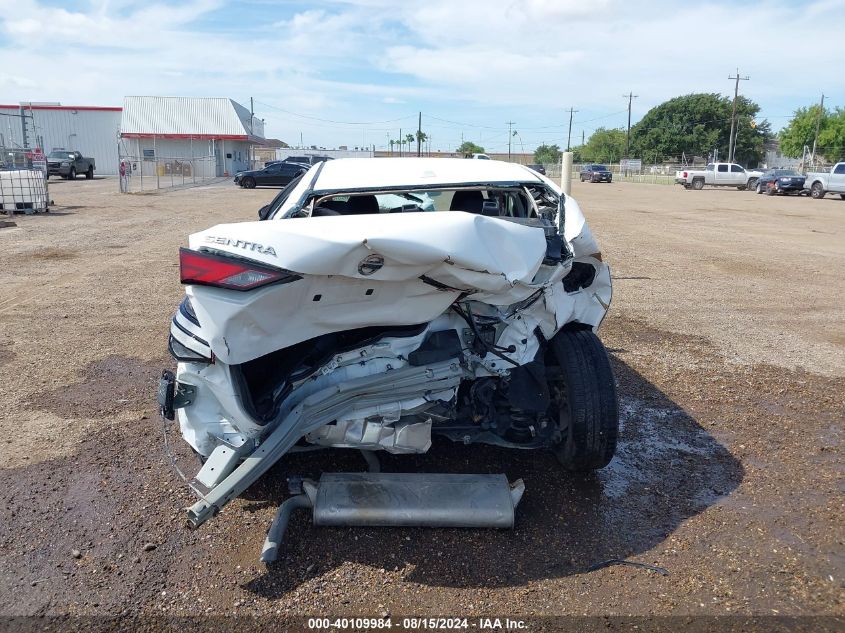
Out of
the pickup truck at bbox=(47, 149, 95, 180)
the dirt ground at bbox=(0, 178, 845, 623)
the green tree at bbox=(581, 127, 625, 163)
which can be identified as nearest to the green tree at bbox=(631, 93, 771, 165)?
the green tree at bbox=(581, 127, 625, 163)

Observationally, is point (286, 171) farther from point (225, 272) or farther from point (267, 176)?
point (225, 272)

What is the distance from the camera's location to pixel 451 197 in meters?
4.80

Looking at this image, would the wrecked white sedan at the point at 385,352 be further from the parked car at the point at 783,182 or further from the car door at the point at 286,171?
the parked car at the point at 783,182

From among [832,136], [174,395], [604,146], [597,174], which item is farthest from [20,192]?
[604,146]

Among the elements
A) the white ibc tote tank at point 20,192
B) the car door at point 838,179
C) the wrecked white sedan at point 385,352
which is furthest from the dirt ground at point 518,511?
the car door at point 838,179

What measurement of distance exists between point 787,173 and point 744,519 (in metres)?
37.6

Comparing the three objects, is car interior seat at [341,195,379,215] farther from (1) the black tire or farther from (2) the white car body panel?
(1) the black tire

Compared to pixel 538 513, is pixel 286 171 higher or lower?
higher

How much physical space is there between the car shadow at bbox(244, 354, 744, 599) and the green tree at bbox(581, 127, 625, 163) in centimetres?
10704

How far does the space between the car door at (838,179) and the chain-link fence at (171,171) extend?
103 ft

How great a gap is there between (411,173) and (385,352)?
1.37 metres

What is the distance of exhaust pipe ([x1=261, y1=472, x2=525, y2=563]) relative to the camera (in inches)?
133

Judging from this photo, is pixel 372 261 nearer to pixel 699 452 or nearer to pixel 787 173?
pixel 699 452

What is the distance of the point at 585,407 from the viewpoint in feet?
12.0
